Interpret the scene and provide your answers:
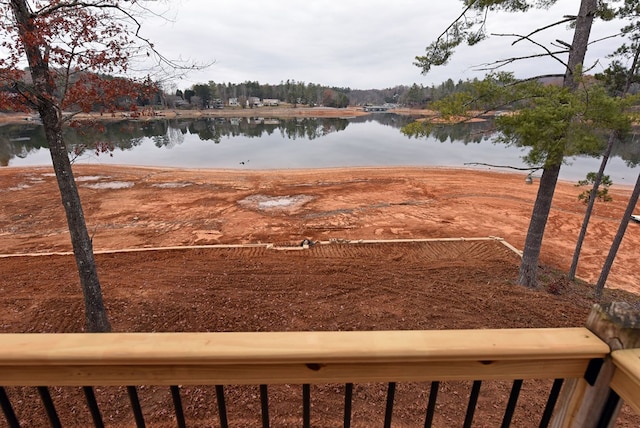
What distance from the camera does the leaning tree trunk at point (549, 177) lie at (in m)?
5.03

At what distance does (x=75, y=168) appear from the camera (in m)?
Result: 19.5

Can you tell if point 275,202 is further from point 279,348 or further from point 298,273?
point 279,348

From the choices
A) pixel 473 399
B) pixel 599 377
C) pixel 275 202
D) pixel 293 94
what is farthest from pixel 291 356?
pixel 293 94

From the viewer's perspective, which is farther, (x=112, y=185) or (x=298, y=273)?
(x=112, y=185)

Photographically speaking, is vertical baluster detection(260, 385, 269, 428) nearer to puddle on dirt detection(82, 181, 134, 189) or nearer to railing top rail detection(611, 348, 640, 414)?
railing top rail detection(611, 348, 640, 414)

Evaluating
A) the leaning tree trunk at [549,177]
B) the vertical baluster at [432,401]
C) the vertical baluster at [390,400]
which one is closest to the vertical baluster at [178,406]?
the vertical baluster at [390,400]

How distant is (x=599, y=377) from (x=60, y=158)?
16.5ft

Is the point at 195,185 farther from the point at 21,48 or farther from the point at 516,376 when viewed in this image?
the point at 516,376

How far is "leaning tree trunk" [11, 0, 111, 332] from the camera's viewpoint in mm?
3287

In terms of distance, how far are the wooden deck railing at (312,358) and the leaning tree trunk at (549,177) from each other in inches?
182

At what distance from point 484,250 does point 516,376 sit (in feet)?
27.0

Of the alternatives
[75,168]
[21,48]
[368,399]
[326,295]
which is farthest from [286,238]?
[75,168]

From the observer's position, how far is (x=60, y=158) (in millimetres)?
3873

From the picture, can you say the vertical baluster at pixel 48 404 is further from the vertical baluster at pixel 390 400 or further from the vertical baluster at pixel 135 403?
the vertical baluster at pixel 390 400
